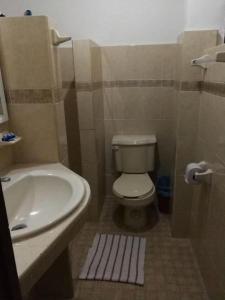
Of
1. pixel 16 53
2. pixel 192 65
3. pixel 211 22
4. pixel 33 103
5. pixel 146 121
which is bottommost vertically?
pixel 146 121

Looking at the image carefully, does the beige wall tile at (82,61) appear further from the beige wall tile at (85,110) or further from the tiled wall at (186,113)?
the tiled wall at (186,113)

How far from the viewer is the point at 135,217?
2.15 meters

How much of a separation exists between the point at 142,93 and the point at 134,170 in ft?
2.47

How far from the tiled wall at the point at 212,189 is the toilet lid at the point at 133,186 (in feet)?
1.49

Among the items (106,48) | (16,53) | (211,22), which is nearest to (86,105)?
(106,48)

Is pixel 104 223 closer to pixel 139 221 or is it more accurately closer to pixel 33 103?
pixel 139 221

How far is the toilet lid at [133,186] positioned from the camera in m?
1.98

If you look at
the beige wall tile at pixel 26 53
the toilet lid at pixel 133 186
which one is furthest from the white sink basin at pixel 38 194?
the toilet lid at pixel 133 186

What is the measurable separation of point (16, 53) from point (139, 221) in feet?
5.47

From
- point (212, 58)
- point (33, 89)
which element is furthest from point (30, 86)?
point (212, 58)

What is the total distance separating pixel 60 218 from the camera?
2.85 feet

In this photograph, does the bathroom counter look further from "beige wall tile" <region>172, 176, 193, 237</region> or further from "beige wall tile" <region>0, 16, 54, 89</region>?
"beige wall tile" <region>172, 176, 193, 237</region>

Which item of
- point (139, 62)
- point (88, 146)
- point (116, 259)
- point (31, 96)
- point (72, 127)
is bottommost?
point (116, 259)

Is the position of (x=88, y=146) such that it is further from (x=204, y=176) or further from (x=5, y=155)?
(x=204, y=176)
